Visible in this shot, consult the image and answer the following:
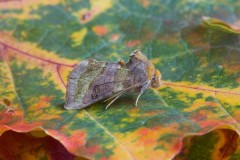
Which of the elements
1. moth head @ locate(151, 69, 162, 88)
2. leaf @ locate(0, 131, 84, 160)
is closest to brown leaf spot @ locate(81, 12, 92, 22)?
moth head @ locate(151, 69, 162, 88)

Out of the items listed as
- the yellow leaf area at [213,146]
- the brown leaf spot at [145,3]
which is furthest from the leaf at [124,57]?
the yellow leaf area at [213,146]

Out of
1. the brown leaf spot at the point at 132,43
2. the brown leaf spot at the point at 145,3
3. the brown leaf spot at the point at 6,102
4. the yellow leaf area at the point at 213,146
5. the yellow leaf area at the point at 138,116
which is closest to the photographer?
the yellow leaf area at the point at 138,116

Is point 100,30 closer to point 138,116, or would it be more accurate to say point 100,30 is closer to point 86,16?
point 86,16

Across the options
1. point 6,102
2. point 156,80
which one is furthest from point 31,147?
point 156,80

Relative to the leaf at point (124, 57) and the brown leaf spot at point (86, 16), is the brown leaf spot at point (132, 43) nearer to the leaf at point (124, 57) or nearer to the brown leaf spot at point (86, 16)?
the leaf at point (124, 57)

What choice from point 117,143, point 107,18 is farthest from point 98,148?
point 107,18

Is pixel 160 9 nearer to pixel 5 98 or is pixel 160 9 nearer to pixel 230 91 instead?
pixel 230 91

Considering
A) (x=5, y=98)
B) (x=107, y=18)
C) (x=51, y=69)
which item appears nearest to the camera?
(x=5, y=98)
